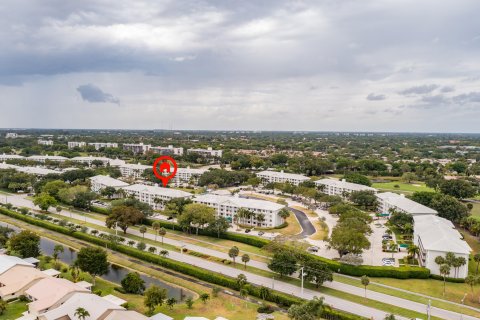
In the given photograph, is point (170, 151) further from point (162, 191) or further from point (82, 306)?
point (82, 306)

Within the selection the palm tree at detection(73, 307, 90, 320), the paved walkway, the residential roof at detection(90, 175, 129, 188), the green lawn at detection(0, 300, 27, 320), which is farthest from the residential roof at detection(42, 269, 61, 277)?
the residential roof at detection(90, 175, 129, 188)

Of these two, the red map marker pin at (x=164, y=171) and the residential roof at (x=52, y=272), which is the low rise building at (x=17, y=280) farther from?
the red map marker pin at (x=164, y=171)

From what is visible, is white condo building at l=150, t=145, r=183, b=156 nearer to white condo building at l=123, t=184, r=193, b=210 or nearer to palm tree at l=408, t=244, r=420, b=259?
white condo building at l=123, t=184, r=193, b=210

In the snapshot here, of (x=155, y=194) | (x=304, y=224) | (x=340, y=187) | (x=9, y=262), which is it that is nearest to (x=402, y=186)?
(x=340, y=187)

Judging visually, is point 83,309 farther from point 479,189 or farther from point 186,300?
point 479,189

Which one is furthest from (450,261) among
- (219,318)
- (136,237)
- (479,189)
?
(479,189)

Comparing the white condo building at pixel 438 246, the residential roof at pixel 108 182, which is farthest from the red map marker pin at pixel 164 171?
the white condo building at pixel 438 246

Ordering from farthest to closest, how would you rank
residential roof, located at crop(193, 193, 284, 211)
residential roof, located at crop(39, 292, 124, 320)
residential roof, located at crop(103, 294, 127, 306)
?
residential roof, located at crop(193, 193, 284, 211)
residential roof, located at crop(103, 294, 127, 306)
residential roof, located at crop(39, 292, 124, 320)
